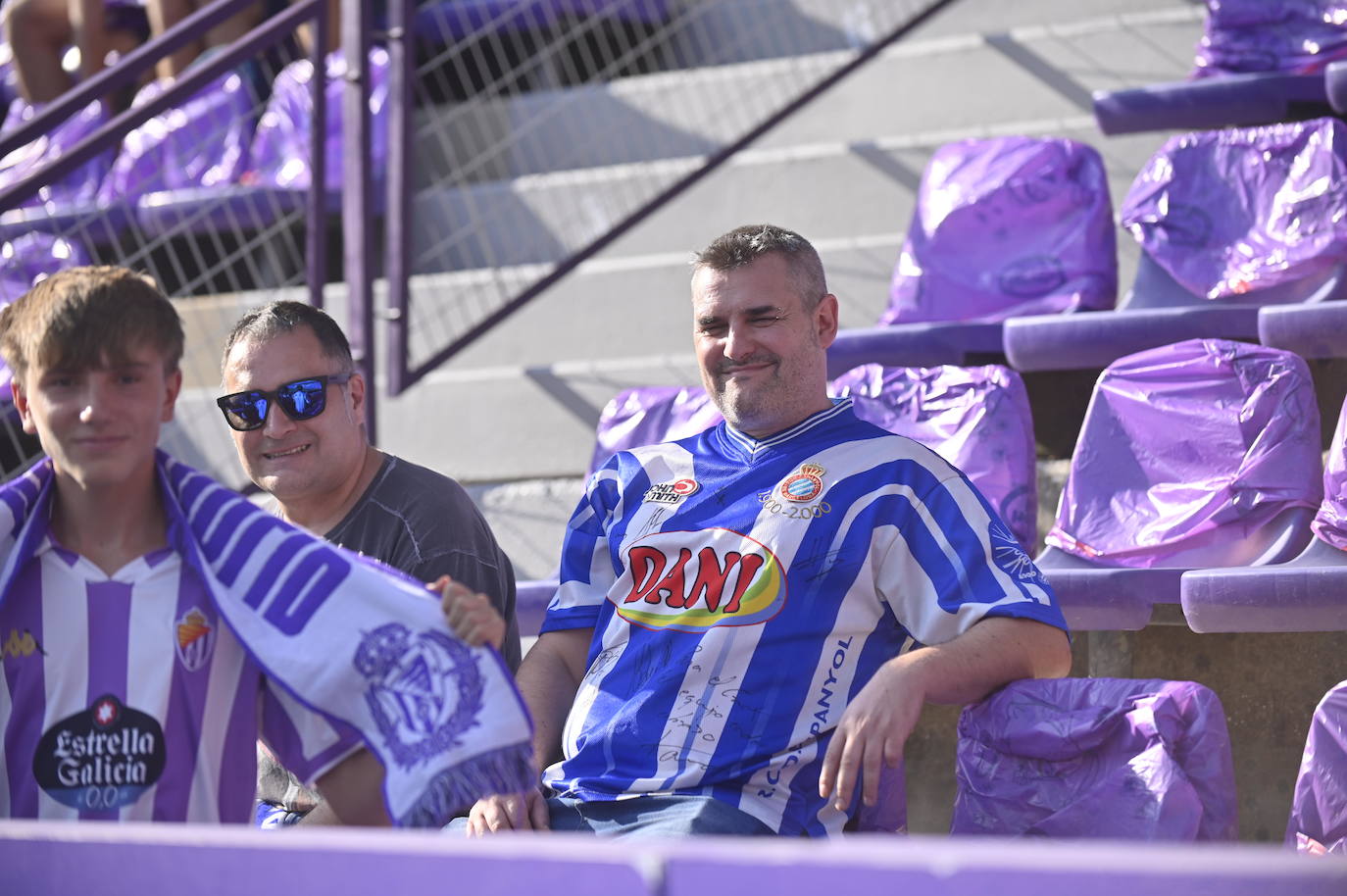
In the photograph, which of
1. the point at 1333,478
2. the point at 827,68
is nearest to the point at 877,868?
the point at 1333,478

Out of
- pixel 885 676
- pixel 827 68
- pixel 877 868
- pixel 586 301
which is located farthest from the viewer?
pixel 827 68

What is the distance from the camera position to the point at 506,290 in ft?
11.9

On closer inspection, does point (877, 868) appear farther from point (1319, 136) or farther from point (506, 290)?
point (506, 290)

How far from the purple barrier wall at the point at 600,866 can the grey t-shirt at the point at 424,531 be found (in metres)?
0.86

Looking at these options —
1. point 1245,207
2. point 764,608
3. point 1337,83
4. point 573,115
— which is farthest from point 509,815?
point 573,115

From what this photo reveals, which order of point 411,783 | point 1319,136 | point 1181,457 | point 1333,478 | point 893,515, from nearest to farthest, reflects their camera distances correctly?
point 411,783, point 893,515, point 1333,478, point 1181,457, point 1319,136

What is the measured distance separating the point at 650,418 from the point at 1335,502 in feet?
3.76

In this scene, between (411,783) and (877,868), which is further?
(411,783)

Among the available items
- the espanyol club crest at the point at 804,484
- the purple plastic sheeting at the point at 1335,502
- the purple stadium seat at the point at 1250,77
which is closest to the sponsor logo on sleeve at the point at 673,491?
the espanyol club crest at the point at 804,484

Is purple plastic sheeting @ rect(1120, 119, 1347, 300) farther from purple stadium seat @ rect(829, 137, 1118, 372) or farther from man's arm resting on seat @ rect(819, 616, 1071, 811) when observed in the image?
man's arm resting on seat @ rect(819, 616, 1071, 811)

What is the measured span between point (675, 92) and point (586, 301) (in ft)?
2.26

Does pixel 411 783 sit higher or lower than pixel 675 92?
lower

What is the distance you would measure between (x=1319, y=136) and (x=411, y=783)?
2.14 m

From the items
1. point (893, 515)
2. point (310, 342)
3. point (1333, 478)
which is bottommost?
point (1333, 478)
